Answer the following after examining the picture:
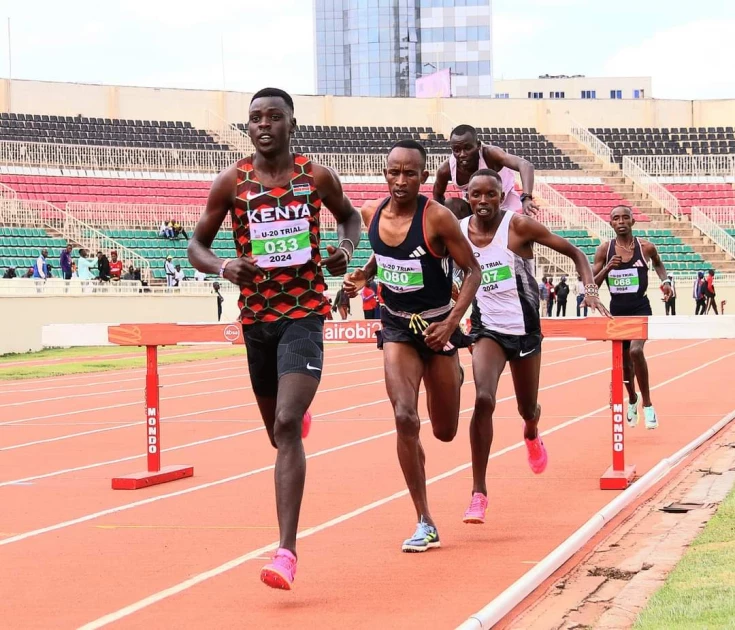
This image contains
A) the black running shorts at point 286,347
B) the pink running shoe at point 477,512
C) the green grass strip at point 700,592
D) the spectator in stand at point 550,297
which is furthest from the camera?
the spectator in stand at point 550,297

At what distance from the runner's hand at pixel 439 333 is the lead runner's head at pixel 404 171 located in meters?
0.65

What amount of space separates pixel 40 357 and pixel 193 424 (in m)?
14.7

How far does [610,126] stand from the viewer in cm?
6512

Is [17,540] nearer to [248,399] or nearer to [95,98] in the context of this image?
[248,399]

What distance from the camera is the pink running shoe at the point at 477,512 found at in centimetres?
716

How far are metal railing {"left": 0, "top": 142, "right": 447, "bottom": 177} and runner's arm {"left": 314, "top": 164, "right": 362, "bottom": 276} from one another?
131 ft

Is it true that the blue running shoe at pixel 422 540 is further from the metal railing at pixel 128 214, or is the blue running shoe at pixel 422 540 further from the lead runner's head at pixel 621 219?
the metal railing at pixel 128 214

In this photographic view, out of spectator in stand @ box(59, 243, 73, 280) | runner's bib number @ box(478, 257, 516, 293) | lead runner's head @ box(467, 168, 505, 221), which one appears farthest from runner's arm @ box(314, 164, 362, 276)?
spectator in stand @ box(59, 243, 73, 280)

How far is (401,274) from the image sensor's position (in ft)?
21.6

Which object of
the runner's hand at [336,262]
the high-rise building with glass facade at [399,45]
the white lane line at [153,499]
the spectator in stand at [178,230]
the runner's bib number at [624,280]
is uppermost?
the high-rise building with glass facade at [399,45]

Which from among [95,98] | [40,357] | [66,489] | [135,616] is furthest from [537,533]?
[95,98]

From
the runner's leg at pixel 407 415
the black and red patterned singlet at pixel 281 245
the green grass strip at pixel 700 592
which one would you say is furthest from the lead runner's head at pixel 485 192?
the green grass strip at pixel 700 592

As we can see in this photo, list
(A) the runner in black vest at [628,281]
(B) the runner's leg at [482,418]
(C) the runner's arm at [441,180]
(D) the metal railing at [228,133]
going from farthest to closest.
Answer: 1. (D) the metal railing at [228,133]
2. (A) the runner in black vest at [628,281]
3. (C) the runner's arm at [441,180]
4. (B) the runner's leg at [482,418]

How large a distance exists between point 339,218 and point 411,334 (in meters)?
0.76
